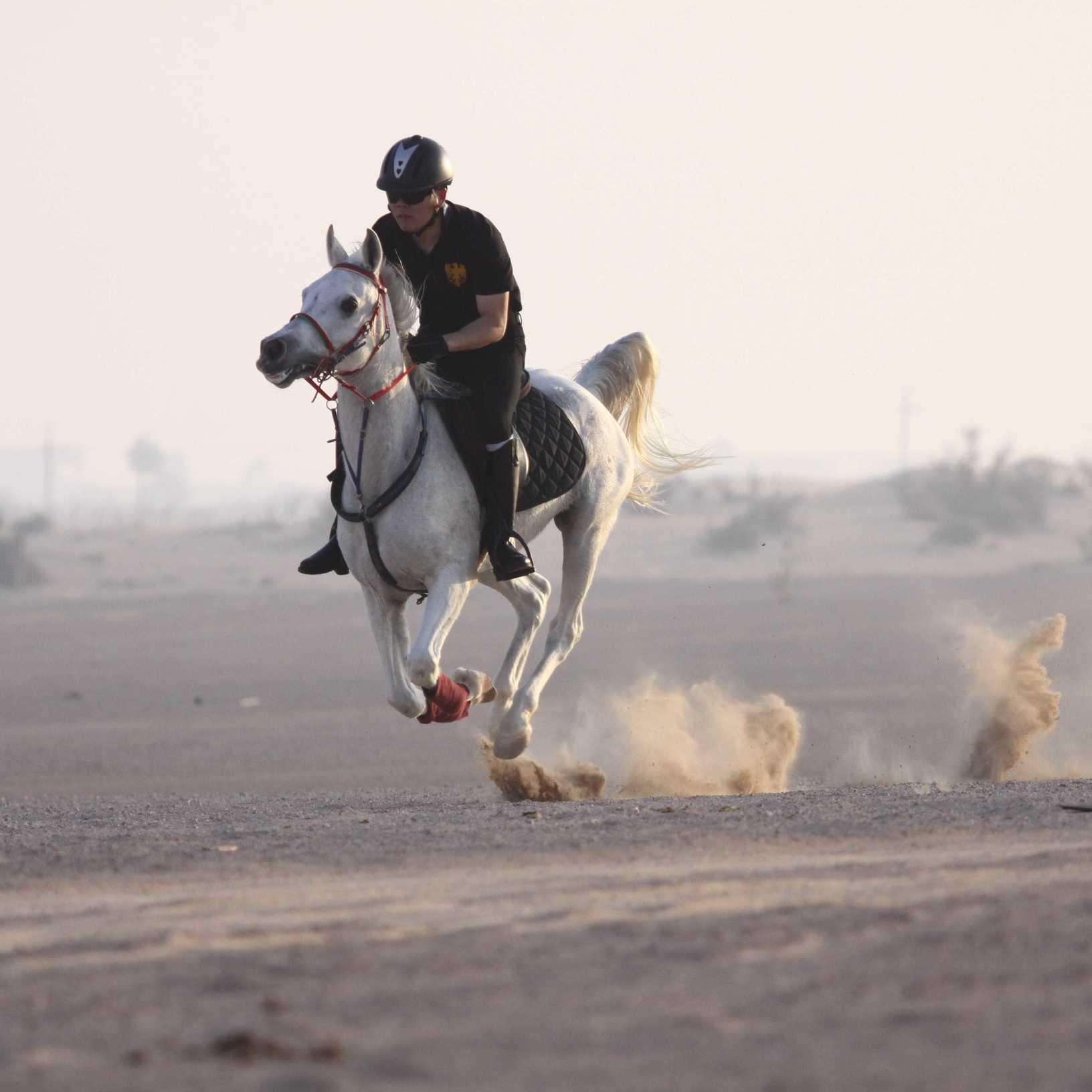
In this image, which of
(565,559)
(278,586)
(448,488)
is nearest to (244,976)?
(448,488)

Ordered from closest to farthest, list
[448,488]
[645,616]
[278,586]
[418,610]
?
1. [448,488]
2. [418,610]
3. [645,616]
4. [278,586]

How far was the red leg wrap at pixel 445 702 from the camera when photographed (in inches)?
360

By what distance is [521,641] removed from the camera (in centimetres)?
1023

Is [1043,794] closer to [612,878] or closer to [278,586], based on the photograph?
[612,878]

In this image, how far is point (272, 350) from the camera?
8.00m

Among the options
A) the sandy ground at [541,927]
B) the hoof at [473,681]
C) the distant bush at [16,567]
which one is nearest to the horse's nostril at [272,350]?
the sandy ground at [541,927]

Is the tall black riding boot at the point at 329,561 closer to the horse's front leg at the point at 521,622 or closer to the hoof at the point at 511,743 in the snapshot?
the horse's front leg at the point at 521,622

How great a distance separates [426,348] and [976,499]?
3984 centimetres

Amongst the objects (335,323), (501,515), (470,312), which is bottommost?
(501,515)

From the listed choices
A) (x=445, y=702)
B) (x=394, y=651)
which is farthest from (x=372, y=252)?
(x=445, y=702)

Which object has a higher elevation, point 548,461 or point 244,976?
point 548,461

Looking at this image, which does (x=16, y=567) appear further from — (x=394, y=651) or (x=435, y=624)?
(x=435, y=624)

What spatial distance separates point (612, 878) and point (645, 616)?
2481 centimetres

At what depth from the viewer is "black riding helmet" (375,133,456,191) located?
8.79 meters
